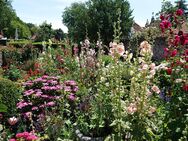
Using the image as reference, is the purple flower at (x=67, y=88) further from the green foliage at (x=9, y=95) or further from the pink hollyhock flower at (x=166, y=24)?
the pink hollyhock flower at (x=166, y=24)

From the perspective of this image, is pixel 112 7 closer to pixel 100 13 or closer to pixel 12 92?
pixel 100 13

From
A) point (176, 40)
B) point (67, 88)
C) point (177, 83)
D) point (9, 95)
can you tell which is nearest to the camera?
point (177, 83)

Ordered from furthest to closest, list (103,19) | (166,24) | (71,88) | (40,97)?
(103,19)
(71,88)
(40,97)
(166,24)

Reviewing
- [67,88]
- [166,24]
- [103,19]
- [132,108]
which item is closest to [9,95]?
[67,88]

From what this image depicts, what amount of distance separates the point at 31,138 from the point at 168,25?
2.65 m

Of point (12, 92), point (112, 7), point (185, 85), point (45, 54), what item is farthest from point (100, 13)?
point (185, 85)

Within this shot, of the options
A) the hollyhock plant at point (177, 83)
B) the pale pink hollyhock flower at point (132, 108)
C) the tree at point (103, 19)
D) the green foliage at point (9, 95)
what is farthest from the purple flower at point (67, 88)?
the tree at point (103, 19)

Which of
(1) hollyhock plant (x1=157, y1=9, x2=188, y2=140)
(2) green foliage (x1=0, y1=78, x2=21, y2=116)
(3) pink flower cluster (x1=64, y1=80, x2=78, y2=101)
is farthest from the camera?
(2) green foliage (x1=0, y1=78, x2=21, y2=116)

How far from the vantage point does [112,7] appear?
132 feet

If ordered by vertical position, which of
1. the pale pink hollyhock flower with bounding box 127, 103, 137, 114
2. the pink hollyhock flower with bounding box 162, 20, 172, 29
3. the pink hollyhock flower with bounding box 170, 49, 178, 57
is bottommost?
the pale pink hollyhock flower with bounding box 127, 103, 137, 114

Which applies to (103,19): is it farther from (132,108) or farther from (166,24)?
(132,108)

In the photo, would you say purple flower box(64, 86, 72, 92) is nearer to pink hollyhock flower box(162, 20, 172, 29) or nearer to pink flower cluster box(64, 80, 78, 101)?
pink flower cluster box(64, 80, 78, 101)

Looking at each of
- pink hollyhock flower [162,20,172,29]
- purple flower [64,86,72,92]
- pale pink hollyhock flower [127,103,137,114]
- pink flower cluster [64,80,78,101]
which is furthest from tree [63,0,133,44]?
pale pink hollyhock flower [127,103,137,114]

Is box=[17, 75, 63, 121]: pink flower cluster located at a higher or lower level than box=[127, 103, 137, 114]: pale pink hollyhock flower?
lower
